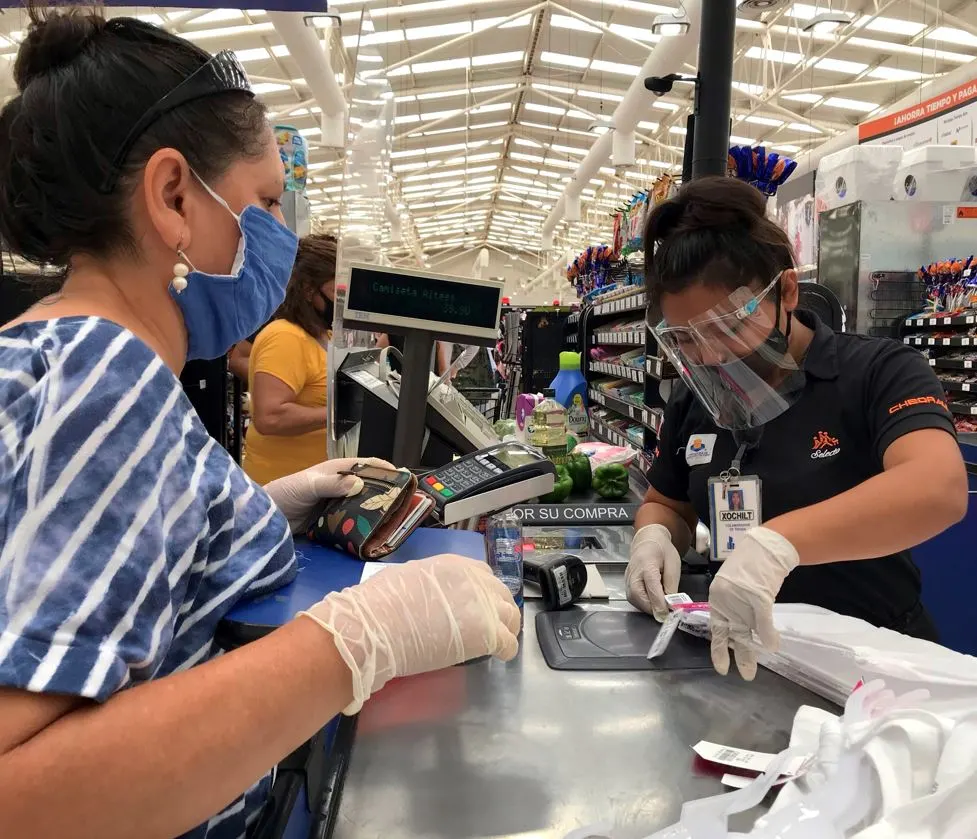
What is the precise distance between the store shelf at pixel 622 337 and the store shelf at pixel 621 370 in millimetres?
162

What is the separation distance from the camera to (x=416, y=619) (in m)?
0.89

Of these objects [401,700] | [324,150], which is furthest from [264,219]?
[324,150]

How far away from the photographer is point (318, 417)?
3.15 metres

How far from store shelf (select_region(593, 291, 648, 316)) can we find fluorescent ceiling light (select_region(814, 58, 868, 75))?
9303 mm

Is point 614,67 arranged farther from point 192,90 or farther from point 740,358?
point 192,90

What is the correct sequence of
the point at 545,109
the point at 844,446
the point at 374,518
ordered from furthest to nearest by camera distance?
the point at 545,109
the point at 844,446
the point at 374,518

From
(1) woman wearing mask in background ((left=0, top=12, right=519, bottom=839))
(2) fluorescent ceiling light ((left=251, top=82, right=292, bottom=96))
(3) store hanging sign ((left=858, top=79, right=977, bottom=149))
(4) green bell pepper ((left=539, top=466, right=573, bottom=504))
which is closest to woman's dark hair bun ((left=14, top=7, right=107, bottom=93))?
(1) woman wearing mask in background ((left=0, top=12, right=519, bottom=839))

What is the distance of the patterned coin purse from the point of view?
127cm

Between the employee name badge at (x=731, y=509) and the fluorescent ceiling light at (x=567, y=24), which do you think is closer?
the employee name badge at (x=731, y=509)

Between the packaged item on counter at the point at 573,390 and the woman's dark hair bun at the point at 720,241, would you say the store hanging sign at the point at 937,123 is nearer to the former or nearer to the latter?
the packaged item on counter at the point at 573,390

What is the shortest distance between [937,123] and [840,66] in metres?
6.11

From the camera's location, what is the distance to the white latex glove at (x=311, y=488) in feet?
4.75

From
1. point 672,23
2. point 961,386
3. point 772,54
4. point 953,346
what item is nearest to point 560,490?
point 961,386

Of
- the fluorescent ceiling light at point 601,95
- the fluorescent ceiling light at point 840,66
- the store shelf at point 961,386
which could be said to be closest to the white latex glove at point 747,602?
the store shelf at point 961,386
